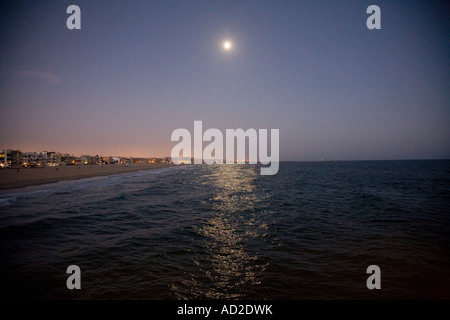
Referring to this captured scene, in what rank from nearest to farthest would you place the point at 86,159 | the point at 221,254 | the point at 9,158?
the point at 221,254 < the point at 9,158 < the point at 86,159

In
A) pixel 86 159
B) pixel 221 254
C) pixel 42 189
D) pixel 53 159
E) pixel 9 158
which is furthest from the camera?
pixel 86 159

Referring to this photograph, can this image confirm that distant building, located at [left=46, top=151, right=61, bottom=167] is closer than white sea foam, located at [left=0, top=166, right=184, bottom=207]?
No

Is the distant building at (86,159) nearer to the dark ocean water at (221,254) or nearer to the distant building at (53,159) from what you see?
the distant building at (53,159)

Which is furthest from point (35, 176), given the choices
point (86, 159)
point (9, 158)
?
point (86, 159)

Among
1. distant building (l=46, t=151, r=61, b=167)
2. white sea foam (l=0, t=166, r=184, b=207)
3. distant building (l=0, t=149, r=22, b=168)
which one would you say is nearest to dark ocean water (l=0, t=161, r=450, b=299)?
Result: white sea foam (l=0, t=166, r=184, b=207)

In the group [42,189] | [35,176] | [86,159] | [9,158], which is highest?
[9,158]

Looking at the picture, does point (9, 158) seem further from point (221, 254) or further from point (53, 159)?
point (221, 254)

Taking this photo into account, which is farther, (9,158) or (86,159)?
(86,159)

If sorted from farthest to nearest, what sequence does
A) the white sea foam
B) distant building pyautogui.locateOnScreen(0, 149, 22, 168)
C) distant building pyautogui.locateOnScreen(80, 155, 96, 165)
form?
distant building pyautogui.locateOnScreen(80, 155, 96, 165) < distant building pyautogui.locateOnScreen(0, 149, 22, 168) < the white sea foam

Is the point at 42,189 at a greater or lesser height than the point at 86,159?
lesser

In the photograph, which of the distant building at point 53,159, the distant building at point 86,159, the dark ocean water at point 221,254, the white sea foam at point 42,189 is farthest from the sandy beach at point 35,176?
the distant building at point 86,159

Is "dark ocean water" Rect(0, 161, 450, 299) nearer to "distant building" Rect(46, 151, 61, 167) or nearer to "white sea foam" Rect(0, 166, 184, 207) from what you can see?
"white sea foam" Rect(0, 166, 184, 207)

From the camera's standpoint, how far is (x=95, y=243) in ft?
30.8

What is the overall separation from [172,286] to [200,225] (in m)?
6.39
